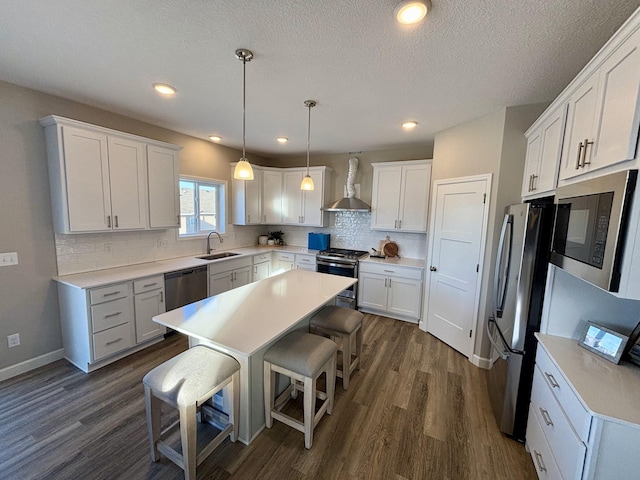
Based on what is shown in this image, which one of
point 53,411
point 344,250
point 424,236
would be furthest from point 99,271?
point 424,236

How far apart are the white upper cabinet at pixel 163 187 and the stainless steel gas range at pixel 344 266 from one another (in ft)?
7.36

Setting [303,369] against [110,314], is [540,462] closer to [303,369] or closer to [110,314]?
[303,369]

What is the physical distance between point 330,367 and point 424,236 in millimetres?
2947

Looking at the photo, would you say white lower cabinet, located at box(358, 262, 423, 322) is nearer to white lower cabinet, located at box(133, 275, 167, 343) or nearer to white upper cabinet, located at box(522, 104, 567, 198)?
white upper cabinet, located at box(522, 104, 567, 198)

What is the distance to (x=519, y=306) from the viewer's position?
5.85 feet

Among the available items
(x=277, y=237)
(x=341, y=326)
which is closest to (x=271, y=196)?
(x=277, y=237)

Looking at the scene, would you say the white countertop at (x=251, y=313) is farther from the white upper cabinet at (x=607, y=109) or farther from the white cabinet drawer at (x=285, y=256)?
the white cabinet drawer at (x=285, y=256)

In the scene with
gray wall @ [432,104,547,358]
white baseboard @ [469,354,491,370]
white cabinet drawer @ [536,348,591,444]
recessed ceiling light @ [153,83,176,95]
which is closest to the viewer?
white cabinet drawer @ [536,348,591,444]

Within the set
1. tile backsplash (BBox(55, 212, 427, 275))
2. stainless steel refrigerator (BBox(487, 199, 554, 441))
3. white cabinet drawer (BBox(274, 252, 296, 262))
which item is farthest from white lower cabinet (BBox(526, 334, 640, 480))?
white cabinet drawer (BBox(274, 252, 296, 262))

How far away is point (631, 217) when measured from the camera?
3.26ft

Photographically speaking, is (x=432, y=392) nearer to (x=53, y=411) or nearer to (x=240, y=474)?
(x=240, y=474)

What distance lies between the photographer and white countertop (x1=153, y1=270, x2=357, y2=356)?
4.85 feet

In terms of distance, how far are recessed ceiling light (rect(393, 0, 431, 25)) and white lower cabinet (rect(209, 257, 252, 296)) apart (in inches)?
131

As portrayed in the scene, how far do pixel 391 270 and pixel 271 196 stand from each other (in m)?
2.64
